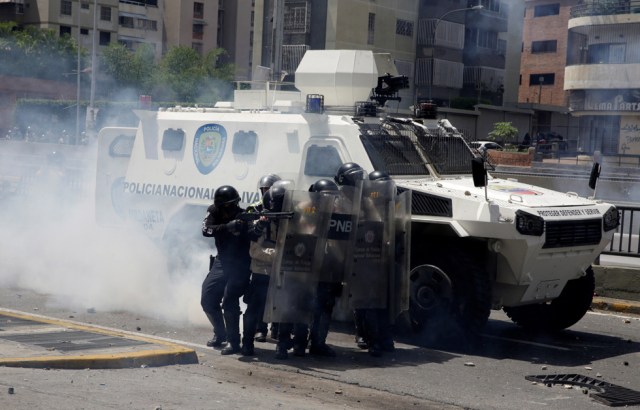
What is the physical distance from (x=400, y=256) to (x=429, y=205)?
30.4 inches

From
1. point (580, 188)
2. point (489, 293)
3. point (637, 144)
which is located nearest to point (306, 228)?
point (489, 293)

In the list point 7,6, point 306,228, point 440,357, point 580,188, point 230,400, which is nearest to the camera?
point 230,400

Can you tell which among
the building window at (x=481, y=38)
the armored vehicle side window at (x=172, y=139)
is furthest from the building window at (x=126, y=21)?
the armored vehicle side window at (x=172, y=139)

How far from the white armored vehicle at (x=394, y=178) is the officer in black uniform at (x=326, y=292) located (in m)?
1.14

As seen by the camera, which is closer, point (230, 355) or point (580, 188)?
point (230, 355)

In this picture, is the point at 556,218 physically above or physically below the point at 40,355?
above

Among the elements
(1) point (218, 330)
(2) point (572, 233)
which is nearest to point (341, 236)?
(1) point (218, 330)

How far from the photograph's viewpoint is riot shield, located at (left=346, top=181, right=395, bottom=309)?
9.61 metres

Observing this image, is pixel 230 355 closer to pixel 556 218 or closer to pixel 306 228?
pixel 306 228

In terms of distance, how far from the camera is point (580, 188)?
23.4 metres

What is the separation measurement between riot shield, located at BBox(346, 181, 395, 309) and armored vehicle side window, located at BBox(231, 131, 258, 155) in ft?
8.41

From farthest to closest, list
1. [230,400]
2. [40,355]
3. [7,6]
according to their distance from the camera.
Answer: [7,6] → [40,355] → [230,400]

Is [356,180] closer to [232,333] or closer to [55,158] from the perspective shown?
[232,333]

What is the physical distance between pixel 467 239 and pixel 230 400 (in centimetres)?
364
